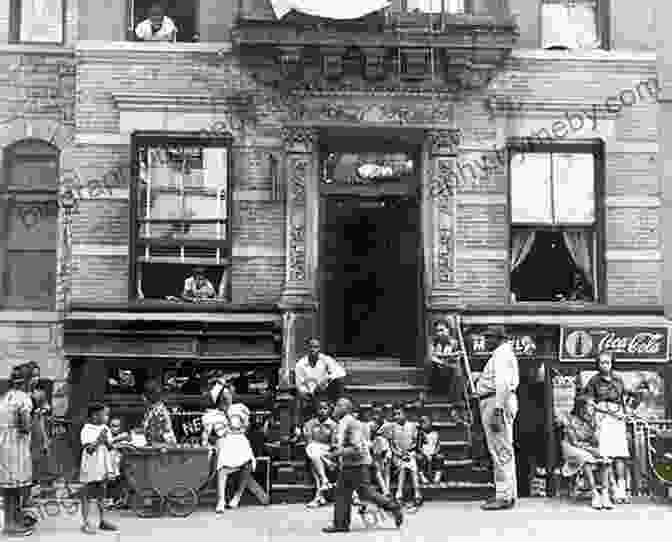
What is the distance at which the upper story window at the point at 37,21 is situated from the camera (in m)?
16.0

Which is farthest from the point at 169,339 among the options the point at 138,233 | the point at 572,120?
the point at 572,120

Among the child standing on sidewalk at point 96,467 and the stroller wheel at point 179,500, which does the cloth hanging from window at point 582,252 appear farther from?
the child standing on sidewalk at point 96,467

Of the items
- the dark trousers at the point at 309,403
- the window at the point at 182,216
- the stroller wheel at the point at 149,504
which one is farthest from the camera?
the window at the point at 182,216

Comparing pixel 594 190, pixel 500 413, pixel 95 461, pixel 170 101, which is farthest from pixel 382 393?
pixel 170 101

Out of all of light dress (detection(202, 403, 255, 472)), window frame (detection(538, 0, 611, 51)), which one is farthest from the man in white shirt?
window frame (detection(538, 0, 611, 51))

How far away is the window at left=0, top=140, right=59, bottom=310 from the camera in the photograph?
51.6 ft

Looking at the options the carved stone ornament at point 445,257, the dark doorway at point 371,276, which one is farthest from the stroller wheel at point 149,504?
the carved stone ornament at point 445,257

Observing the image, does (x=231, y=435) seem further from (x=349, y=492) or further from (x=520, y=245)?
(x=520, y=245)

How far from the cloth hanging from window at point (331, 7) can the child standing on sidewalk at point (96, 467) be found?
6.26 meters

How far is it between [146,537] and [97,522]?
1261mm

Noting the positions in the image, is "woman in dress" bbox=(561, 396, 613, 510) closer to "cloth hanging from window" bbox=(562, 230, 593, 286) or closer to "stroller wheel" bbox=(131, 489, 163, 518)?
"cloth hanging from window" bbox=(562, 230, 593, 286)

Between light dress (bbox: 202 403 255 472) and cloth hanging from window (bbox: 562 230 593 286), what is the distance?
18.9 feet

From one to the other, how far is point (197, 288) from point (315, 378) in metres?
2.63

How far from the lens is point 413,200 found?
15203 mm
